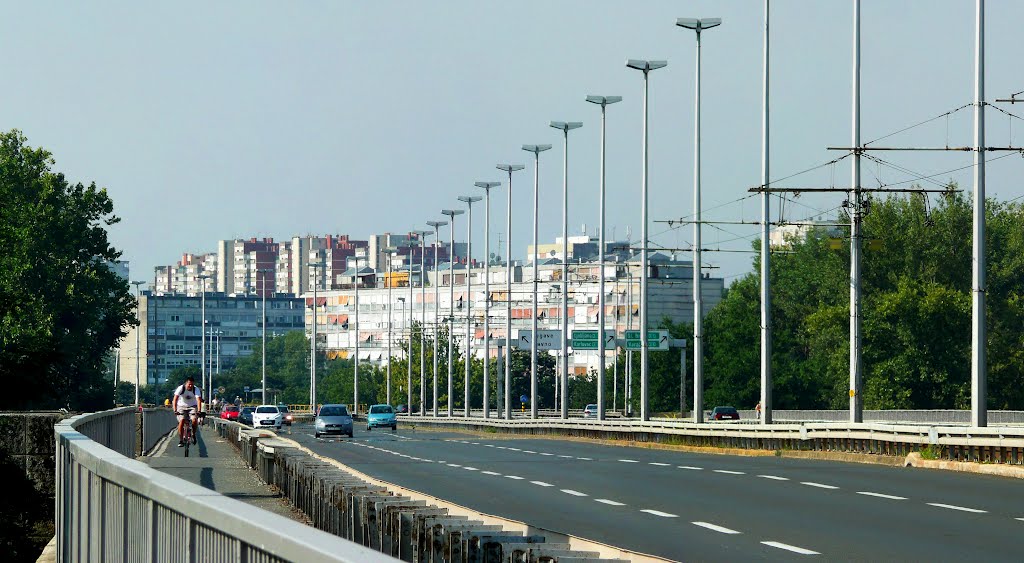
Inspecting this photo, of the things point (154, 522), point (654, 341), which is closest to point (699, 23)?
point (654, 341)

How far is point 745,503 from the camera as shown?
24.4 metres

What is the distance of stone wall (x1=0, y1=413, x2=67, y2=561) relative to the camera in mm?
20438

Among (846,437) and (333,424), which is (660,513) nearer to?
(846,437)

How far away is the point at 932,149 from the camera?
142 feet

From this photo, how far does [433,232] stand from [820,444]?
315ft

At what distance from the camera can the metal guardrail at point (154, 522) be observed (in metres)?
4.96

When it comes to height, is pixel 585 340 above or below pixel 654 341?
below

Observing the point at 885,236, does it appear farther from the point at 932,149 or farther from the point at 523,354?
the point at 932,149

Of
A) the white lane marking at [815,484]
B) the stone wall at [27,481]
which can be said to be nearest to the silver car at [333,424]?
the white lane marking at [815,484]

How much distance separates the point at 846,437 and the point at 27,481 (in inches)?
974

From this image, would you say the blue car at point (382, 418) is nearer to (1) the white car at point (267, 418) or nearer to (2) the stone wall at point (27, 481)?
(1) the white car at point (267, 418)

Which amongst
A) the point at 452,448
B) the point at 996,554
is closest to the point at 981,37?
the point at 452,448

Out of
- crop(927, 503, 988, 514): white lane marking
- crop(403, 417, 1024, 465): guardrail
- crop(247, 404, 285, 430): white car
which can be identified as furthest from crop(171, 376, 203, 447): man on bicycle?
crop(247, 404, 285, 430): white car

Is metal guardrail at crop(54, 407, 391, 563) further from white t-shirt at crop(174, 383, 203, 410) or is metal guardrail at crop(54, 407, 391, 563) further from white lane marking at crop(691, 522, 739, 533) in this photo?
white t-shirt at crop(174, 383, 203, 410)
